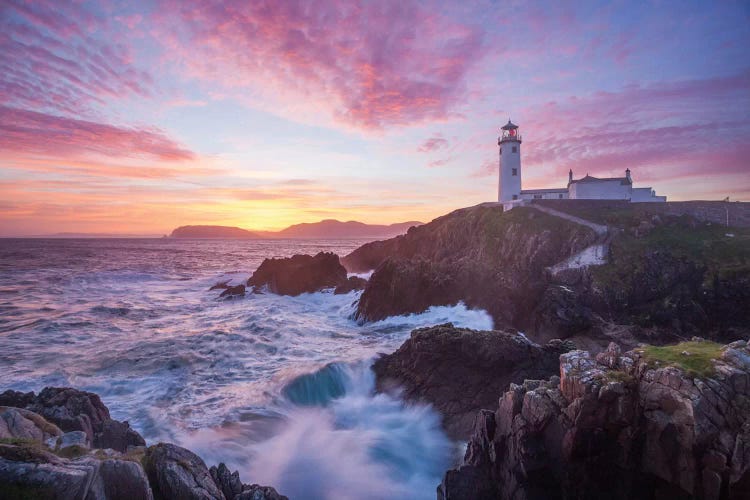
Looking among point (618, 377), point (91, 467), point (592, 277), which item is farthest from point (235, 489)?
point (592, 277)

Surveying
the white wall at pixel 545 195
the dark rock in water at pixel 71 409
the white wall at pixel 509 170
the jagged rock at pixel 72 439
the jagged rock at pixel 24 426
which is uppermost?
the white wall at pixel 509 170

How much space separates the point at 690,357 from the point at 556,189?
150ft

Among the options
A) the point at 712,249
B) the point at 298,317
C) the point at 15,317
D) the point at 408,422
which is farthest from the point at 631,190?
the point at 15,317

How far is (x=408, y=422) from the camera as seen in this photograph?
16.3 meters

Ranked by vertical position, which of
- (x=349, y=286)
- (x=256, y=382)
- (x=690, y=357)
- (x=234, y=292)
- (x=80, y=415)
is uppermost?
(x=690, y=357)

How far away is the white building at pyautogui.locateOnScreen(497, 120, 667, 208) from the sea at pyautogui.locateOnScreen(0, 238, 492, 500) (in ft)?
84.0

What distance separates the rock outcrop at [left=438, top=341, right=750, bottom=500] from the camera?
841 cm

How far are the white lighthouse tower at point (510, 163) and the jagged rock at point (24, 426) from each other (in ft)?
161

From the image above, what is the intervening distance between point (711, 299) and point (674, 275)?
2736 mm

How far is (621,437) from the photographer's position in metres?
9.46

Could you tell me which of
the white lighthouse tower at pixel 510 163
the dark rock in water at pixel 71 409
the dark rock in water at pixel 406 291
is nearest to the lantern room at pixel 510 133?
the white lighthouse tower at pixel 510 163

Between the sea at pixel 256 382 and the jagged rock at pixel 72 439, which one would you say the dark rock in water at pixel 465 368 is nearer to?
the sea at pixel 256 382

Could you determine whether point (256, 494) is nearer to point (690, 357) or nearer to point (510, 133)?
point (690, 357)

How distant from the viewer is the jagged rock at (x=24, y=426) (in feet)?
28.1
